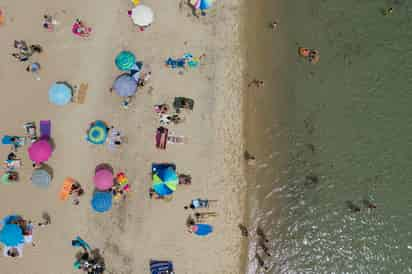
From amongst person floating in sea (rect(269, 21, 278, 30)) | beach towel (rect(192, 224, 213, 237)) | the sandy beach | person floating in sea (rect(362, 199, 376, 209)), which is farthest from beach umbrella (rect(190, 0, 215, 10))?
person floating in sea (rect(362, 199, 376, 209))

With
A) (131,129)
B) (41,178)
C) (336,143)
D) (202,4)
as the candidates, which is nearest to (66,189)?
(41,178)

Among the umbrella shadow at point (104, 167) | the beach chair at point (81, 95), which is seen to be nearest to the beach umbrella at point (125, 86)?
the beach chair at point (81, 95)

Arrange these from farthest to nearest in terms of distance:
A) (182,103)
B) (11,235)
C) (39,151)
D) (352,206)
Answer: (352,206)
(182,103)
(39,151)
(11,235)

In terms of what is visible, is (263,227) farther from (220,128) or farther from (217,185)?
(220,128)

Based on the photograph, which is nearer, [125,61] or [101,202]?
[101,202]

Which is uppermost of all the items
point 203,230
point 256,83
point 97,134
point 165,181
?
point 256,83

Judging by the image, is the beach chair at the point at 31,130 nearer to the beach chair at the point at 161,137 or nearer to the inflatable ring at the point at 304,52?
the beach chair at the point at 161,137

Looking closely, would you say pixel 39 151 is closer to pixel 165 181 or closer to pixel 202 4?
pixel 165 181
